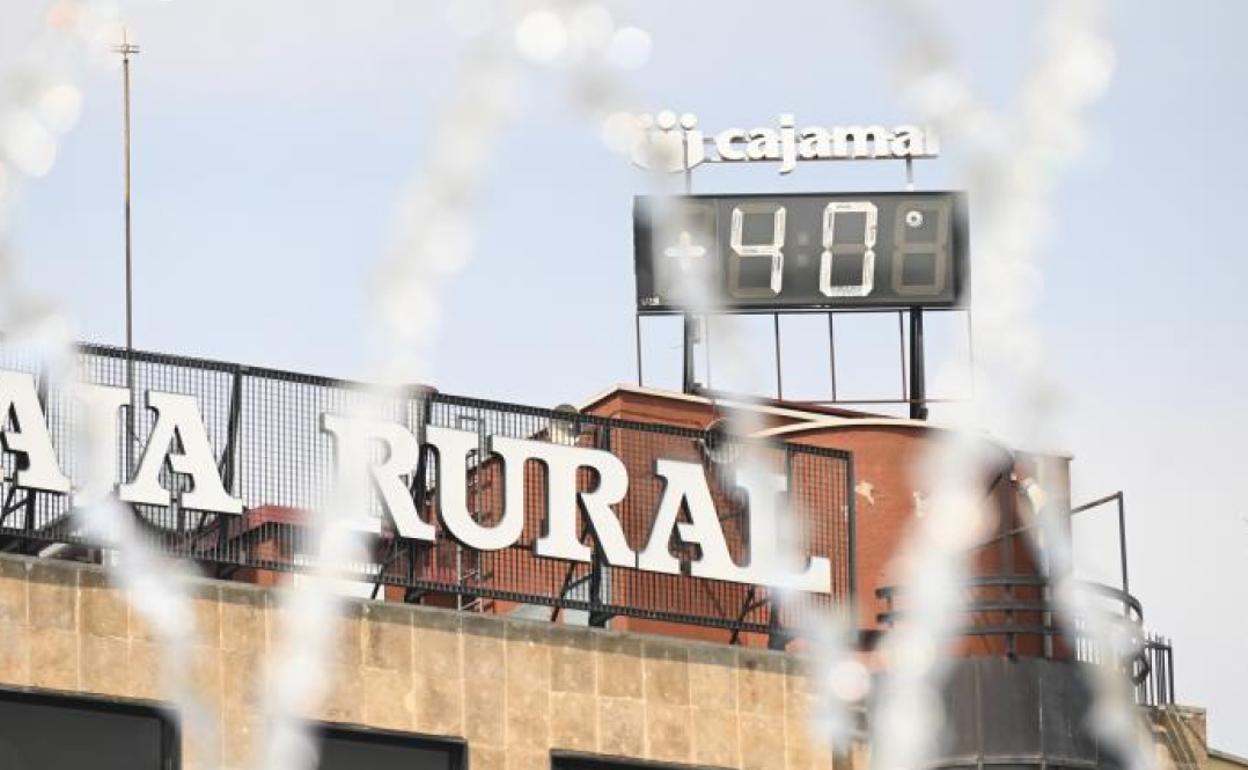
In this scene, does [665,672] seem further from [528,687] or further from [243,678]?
[243,678]

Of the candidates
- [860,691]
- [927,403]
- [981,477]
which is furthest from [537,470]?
[927,403]

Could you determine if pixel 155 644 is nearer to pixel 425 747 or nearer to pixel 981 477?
pixel 425 747

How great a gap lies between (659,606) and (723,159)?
825 inches

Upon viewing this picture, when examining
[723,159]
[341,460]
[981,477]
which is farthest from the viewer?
[723,159]

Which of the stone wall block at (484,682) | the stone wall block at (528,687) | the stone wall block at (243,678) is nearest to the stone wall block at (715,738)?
the stone wall block at (528,687)

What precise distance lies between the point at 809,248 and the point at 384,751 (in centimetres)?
2534

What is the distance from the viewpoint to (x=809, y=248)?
3071 inches

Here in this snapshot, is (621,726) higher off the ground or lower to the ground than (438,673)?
lower

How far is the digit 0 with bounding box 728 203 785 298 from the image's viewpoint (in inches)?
3054

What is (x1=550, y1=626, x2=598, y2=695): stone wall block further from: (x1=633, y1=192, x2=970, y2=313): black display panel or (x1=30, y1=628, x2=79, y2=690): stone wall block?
(x1=633, y1=192, x2=970, y2=313): black display panel

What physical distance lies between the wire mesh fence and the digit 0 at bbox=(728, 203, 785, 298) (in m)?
15.7

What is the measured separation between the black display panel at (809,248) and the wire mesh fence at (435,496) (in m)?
15.6

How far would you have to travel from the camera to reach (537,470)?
59.4 meters

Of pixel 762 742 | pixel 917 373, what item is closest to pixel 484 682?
pixel 762 742
